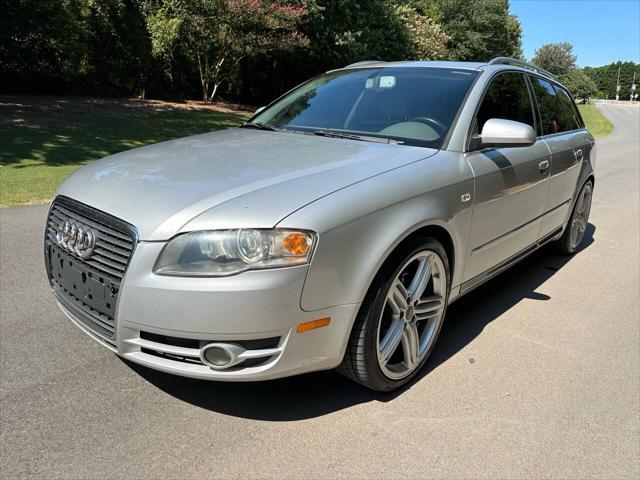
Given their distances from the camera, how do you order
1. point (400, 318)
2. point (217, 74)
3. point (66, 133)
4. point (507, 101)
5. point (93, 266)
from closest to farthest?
point (93, 266) → point (400, 318) → point (507, 101) → point (66, 133) → point (217, 74)

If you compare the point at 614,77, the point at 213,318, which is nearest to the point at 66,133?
the point at 213,318

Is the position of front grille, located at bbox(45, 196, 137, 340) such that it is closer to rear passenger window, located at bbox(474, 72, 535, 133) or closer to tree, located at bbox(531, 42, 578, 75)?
rear passenger window, located at bbox(474, 72, 535, 133)

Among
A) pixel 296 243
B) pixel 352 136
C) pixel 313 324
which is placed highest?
pixel 352 136

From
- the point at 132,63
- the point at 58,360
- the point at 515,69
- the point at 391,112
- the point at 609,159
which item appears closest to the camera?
the point at 58,360

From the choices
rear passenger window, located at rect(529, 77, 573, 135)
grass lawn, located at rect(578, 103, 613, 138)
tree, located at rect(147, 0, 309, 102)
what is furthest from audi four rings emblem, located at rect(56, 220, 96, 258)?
grass lawn, located at rect(578, 103, 613, 138)

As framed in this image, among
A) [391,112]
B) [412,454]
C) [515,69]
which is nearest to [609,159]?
[515,69]

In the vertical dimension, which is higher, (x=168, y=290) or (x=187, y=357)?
(x=168, y=290)

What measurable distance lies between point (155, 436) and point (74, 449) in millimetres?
333

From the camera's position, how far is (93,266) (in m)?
2.44

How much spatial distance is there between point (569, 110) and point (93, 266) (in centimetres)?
471

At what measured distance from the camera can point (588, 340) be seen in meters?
3.69

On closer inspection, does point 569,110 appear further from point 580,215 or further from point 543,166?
point 543,166

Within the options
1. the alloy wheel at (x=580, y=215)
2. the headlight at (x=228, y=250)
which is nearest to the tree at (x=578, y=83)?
the alloy wheel at (x=580, y=215)

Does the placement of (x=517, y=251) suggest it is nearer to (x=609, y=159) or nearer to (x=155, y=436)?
(x=155, y=436)
